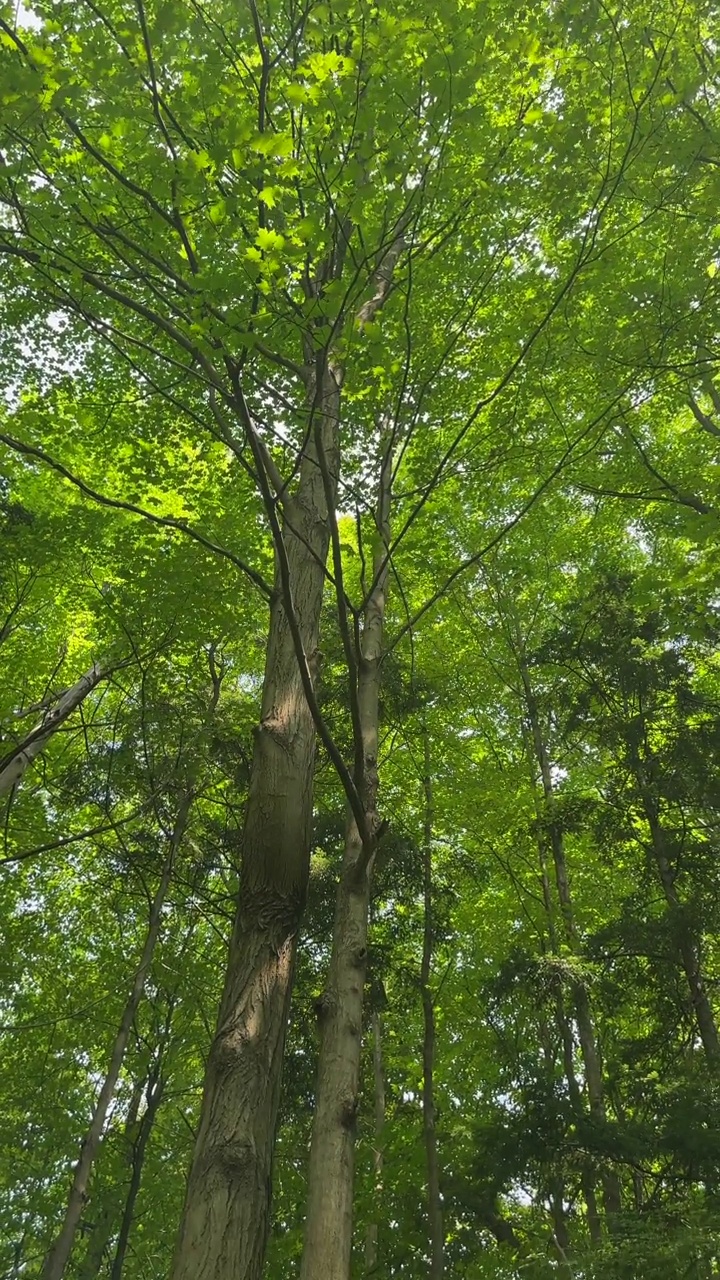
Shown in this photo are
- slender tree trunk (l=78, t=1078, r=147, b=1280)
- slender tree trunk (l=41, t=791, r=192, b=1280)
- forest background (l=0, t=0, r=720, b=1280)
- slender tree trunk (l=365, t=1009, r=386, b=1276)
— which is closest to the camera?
forest background (l=0, t=0, r=720, b=1280)

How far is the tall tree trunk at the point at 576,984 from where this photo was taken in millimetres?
6199

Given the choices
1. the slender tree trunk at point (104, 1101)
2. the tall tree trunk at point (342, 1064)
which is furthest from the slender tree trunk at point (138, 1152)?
the tall tree trunk at point (342, 1064)

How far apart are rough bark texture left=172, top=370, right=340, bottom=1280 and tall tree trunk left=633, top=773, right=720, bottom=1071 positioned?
4.47 metres

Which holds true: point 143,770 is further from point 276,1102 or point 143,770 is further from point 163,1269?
point 163,1269

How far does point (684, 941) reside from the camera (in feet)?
19.1

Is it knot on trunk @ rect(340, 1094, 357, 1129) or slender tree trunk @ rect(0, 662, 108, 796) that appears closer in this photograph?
knot on trunk @ rect(340, 1094, 357, 1129)

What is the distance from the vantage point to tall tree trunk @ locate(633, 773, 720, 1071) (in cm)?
559

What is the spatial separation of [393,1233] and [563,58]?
1017 centimetres

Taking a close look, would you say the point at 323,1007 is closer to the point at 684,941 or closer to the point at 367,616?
the point at 367,616

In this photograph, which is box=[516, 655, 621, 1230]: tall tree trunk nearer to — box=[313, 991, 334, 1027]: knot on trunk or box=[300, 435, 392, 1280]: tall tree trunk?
box=[300, 435, 392, 1280]: tall tree trunk

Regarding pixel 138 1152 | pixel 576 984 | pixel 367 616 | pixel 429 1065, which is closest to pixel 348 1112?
pixel 367 616

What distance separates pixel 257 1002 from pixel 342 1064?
1.28 metres

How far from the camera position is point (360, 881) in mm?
3338

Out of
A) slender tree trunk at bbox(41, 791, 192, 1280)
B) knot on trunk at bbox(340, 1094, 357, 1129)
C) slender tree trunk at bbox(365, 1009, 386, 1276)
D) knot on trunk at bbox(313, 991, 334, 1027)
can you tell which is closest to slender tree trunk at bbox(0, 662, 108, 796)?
slender tree trunk at bbox(41, 791, 192, 1280)
